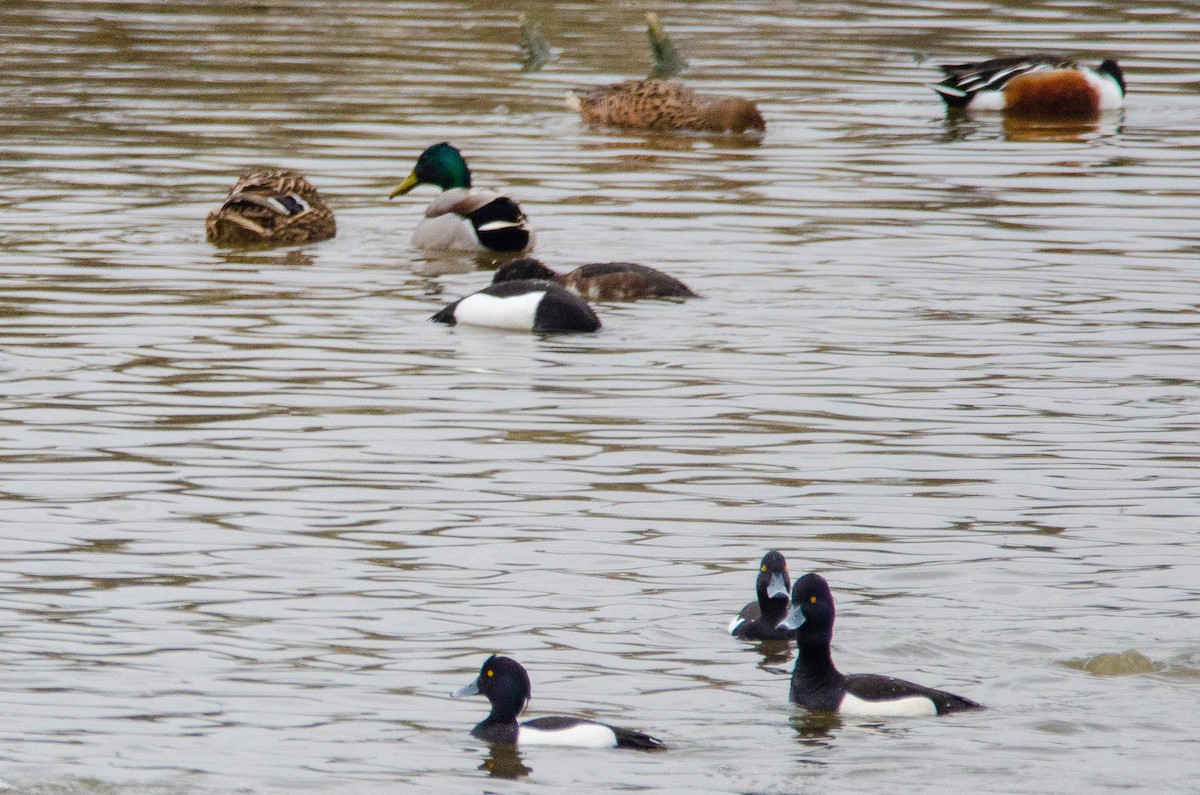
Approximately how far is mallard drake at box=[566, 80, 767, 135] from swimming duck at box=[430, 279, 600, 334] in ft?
27.8

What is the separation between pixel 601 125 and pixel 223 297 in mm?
8773

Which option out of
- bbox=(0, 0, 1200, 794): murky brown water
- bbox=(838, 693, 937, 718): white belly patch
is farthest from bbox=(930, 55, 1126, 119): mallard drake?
bbox=(838, 693, 937, 718): white belly patch

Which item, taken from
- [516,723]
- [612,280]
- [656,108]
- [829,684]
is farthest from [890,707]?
[656,108]

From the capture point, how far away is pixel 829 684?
815 centimetres

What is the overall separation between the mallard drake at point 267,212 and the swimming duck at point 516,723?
968cm

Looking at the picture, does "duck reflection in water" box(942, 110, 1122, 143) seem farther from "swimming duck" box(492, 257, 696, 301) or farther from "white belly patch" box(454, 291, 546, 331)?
"white belly patch" box(454, 291, 546, 331)

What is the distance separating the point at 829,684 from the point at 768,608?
1.69 feet

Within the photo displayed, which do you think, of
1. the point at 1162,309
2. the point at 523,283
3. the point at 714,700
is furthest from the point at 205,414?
the point at 1162,309

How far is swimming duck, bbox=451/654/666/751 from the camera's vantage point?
7.58m

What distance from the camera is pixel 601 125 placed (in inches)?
917

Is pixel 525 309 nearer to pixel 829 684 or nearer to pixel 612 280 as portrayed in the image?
pixel 612 280

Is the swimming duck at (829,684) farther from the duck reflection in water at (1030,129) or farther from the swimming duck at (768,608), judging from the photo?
the duck reflection in water at (1030,129)

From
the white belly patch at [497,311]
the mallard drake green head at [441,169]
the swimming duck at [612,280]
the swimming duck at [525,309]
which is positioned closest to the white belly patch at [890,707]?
the swimming duck at [525,309]

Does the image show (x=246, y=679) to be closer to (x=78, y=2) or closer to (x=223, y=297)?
(x=223, y=297)
